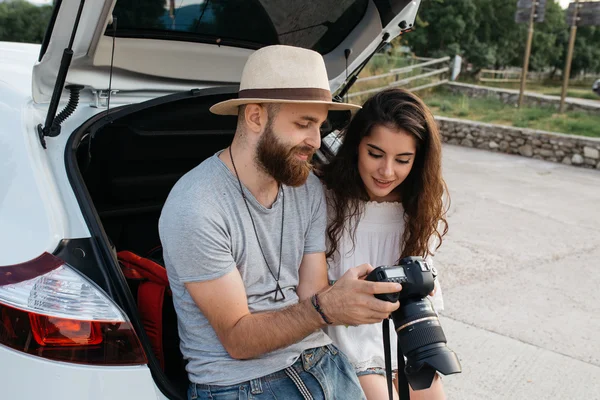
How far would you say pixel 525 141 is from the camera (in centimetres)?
1109

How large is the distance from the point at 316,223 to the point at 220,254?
0.49 m

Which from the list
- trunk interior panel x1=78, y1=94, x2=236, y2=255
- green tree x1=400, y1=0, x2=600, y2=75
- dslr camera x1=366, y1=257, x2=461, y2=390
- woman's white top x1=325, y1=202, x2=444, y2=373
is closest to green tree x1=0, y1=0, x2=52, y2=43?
green tree x1=400, y1=0, x2=600, y2=75

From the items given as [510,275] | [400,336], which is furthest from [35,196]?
[510,275]

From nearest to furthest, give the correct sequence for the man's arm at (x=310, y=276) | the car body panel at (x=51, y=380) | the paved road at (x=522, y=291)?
the car body panel at (x=51, y=380)
the man's arm at (x=310, y=276)
the paved road at (x=522, y=291)

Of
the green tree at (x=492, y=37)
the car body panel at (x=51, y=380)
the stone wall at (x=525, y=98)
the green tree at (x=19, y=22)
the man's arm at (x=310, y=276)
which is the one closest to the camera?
the car body panel at (x=51, y=380)

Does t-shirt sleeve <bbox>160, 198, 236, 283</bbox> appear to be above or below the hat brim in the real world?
below

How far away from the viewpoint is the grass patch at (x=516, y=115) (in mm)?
11906

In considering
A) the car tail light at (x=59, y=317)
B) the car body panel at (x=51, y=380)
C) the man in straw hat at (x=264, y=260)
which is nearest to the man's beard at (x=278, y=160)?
the man in straw hat at (x=264, y=260)

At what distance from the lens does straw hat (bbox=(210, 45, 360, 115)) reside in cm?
183

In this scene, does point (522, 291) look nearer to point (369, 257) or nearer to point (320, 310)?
point (369, 257)

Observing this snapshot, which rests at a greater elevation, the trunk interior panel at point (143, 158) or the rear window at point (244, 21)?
the rear window at point (244, 21)

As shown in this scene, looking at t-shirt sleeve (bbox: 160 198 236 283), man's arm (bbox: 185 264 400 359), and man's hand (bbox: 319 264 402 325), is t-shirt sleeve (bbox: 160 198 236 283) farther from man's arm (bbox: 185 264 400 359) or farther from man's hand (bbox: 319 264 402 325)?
man's hand (bbox: 319 264 402 325)

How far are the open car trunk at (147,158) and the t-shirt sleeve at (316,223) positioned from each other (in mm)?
526

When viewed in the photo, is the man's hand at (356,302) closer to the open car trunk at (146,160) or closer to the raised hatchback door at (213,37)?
the open car trunk at (146,160)
